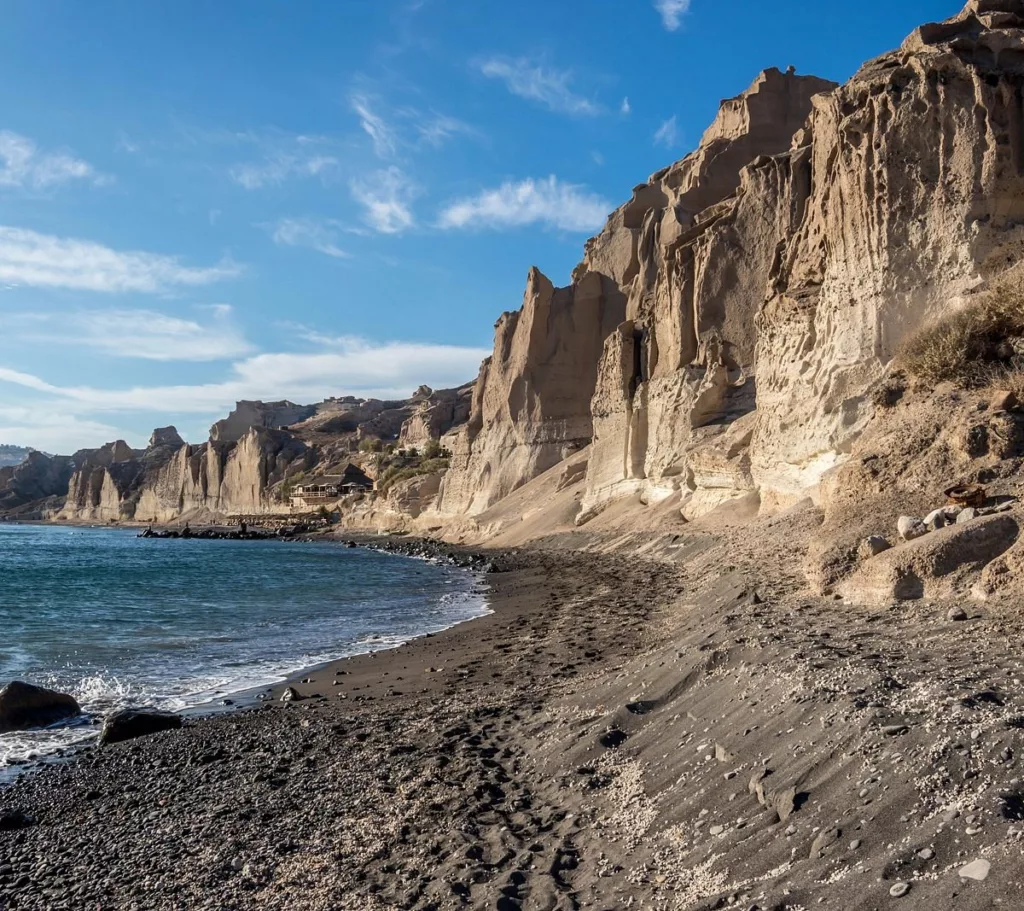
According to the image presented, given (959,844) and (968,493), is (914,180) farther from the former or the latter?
(959,844)

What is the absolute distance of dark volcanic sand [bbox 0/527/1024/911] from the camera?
3.62 m

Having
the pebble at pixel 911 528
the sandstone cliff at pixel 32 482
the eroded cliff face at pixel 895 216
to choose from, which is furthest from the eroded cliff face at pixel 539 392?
the sandstone cliff at pixel 32 482

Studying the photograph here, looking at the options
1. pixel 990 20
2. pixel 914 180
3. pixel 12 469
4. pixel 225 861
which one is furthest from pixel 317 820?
pixel 12 469

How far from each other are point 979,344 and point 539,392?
1645 inches

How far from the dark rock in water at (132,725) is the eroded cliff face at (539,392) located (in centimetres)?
4155

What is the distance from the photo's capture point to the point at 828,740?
14.6 feet

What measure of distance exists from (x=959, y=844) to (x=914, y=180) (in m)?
16.4

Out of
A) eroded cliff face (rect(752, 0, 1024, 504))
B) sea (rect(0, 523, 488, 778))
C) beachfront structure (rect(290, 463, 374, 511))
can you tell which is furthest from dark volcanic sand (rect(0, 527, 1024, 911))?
beachfront structure (rect(290, 463, 374, 511))

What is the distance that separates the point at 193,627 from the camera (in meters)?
17.0

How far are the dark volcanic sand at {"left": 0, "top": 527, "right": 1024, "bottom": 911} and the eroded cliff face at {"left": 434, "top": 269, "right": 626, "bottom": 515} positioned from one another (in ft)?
138

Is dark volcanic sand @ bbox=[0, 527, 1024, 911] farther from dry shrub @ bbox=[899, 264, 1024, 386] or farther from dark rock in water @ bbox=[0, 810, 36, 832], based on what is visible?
dry shrub @ bbox=[899, 264, 1024, 386]

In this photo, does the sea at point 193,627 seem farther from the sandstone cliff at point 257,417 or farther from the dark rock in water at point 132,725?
the sandstone cliff at point 257,417

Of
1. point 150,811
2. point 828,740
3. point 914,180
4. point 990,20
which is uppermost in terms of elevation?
point 990,20

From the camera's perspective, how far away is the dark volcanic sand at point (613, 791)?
362cm
